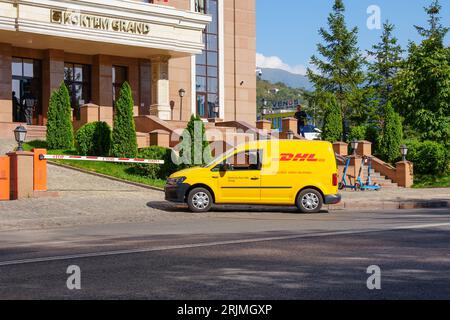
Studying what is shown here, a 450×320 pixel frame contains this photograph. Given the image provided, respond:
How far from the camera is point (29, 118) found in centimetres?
3438

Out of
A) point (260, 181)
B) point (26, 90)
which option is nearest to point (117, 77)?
point (26, 90)

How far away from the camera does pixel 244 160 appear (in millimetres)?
16781

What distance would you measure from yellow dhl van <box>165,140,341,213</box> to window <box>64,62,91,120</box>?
20.9m

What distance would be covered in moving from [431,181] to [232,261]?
2430cm

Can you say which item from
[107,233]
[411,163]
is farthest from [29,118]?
[107,233]

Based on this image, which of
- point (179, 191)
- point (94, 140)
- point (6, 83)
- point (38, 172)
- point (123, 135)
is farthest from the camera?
point (6, 83)

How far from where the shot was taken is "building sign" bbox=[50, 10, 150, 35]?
102 feet

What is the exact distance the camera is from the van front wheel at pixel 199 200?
54.1 ft

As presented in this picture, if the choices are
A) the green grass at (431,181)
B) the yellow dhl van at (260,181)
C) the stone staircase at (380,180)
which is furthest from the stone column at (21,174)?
the green grass at (431,181)

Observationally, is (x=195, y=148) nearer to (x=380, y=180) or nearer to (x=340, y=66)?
(x=380, y=180)

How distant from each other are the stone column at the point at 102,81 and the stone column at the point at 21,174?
1816cm

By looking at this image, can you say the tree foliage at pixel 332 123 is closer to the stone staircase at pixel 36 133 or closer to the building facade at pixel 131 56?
the building facade at pixel 131 56

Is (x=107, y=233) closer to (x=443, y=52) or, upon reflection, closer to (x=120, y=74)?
(x=120, y=74)

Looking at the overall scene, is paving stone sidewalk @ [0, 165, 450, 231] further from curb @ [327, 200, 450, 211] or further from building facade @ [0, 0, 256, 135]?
building facade @ [0, 0, 256, 135]
